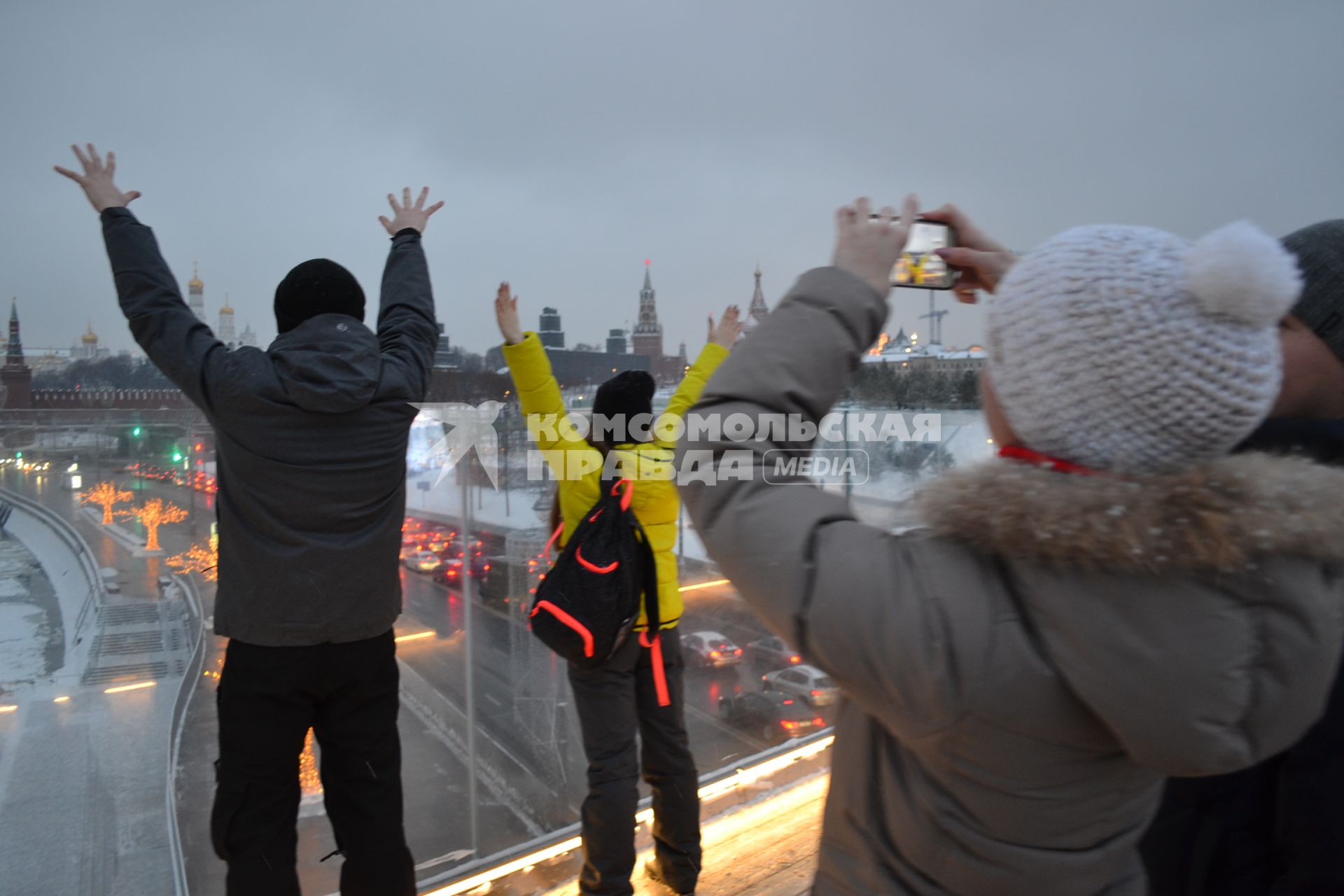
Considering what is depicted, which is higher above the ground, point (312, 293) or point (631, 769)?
point (312, 293)

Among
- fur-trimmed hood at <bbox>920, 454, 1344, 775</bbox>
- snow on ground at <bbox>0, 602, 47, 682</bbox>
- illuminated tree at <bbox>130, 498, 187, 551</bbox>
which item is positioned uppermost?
fur-trimmed hood at <bbox>920, 454, 1344, 775</bbox>

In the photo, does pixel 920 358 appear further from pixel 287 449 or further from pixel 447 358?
pixel 287 449

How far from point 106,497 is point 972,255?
7.35ft

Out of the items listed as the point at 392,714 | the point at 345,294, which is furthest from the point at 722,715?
the point at 345,294

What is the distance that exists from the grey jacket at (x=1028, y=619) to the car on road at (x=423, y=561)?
1.81 metres

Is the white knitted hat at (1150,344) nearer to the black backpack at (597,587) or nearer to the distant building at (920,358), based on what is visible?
the black backpack at (597,587)

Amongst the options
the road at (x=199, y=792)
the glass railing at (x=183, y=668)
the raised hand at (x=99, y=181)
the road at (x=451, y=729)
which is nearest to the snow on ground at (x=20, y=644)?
the glass railing at (x=183, y=668)

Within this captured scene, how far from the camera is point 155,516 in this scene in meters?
2.10

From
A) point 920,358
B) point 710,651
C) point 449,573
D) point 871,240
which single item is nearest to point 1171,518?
point 871,240

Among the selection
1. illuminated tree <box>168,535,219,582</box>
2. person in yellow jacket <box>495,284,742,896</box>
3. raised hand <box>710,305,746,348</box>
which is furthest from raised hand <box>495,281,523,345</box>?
illuminated tree <box>168,535,219,582</box>

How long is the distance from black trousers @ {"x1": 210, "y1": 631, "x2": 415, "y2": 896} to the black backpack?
379 mm

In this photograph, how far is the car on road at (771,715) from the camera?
303cm

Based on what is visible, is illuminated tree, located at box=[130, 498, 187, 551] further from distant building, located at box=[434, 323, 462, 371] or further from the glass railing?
distant building, located at box=[434, 323, 462, 371]

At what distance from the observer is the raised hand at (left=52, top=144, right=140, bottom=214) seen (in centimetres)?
145
